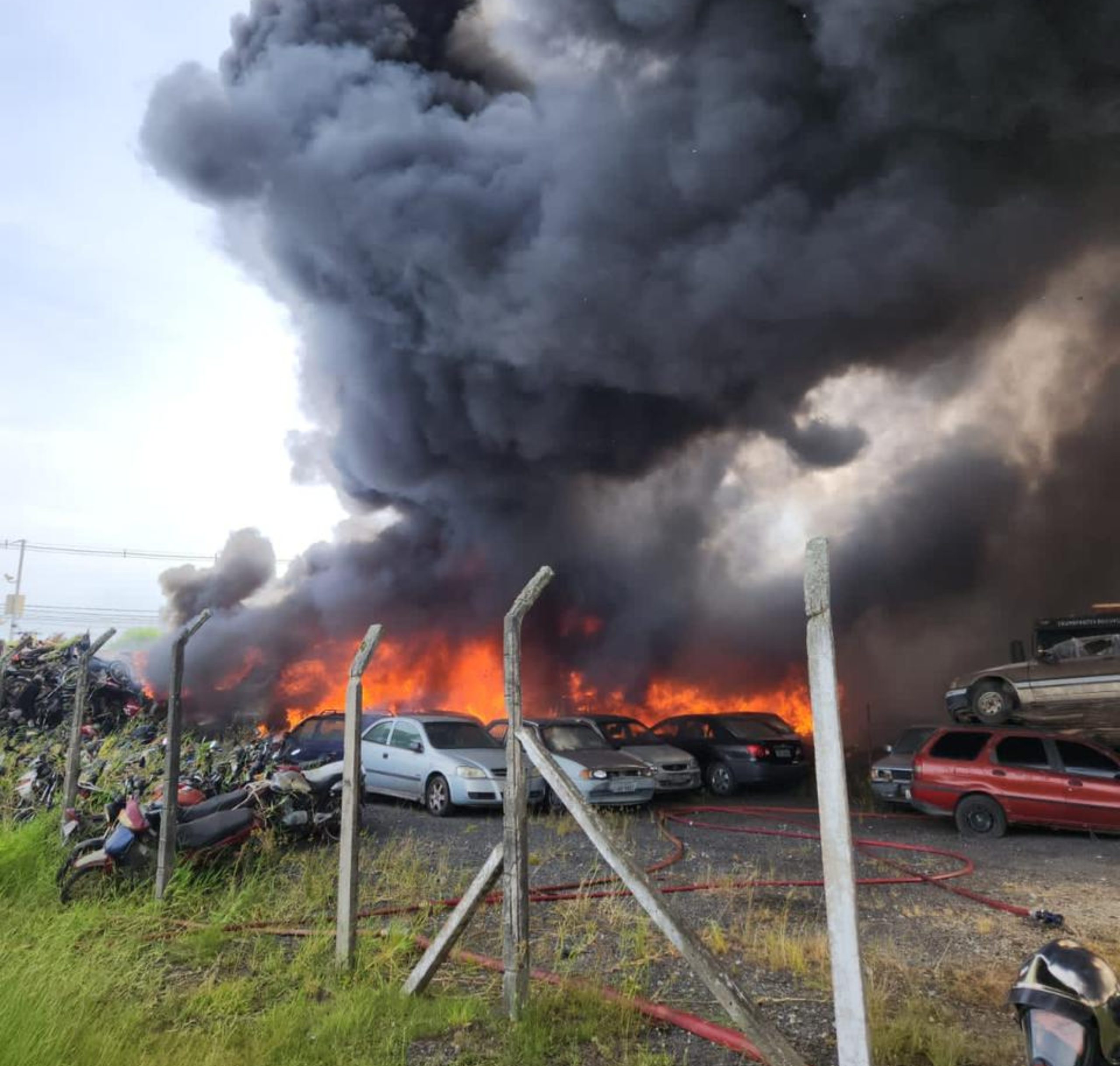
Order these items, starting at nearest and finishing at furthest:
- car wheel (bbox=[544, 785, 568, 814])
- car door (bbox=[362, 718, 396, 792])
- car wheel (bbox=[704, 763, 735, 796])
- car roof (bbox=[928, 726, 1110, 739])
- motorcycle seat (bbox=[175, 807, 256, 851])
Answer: motorcycle seat (bbox=[175, 807, 256, 851]) < car roof (bbox=[928, 726, 1110, 739]) < car wheel (bbox=[544, 785, 568, 814]) < car door (bbox=[362, 718, 396, 792]) < car wheel (bbox=[704, 763, 735, 796])

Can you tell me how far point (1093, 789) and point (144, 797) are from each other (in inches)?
413

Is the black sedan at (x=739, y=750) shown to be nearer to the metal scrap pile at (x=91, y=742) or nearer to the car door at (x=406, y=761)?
the car door at (x=406, y=761)

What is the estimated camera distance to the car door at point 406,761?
12062mm

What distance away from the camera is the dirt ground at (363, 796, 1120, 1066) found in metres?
4.41

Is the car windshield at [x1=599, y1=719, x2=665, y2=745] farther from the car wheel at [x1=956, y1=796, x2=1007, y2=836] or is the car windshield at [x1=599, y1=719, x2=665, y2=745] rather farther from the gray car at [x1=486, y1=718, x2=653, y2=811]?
the car wheel at [x1=956, y1=796, x2=1007, y2=836]

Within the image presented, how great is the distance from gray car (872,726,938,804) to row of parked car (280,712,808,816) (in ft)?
8.03

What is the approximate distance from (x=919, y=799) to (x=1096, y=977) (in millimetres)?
10270

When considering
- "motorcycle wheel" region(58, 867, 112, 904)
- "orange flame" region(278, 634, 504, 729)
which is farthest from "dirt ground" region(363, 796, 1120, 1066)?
"orange flame" region(278, 634, 504, 729)

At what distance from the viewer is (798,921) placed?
255 inches

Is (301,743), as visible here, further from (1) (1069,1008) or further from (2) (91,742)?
(1) (1069,1008)

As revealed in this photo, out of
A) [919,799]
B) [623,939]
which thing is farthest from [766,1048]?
[919,799]

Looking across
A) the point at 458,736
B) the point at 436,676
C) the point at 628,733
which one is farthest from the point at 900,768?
the point at 436,676

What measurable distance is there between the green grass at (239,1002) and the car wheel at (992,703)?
33.0 ft

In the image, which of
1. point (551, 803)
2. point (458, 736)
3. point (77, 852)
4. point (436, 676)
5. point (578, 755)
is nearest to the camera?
point (77, 852)
